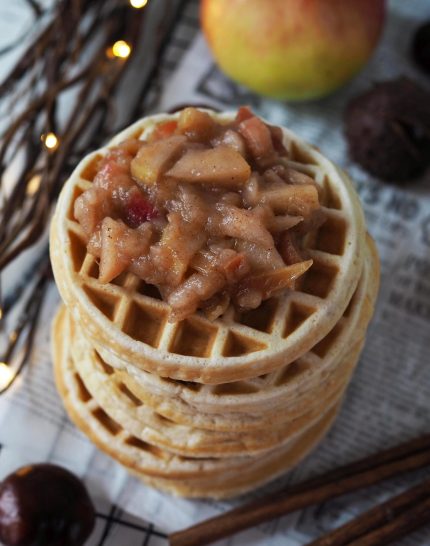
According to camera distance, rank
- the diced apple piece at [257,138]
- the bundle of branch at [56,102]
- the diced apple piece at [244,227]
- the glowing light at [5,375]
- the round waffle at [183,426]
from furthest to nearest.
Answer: the bundle of branch at [56,102] → the glowing light at [5,375] → the round waffle at [183,426] → the diced apple piece at [257,138] → the diced apple piece at [244,227]

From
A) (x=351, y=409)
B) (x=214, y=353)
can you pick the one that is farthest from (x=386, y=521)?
(x=214, y=353)

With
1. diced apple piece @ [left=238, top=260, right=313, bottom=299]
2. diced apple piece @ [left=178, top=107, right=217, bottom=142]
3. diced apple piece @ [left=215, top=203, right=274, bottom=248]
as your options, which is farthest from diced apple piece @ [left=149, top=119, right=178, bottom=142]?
diced apple piece @ [left=238, top=260, right=313, bottom=299]

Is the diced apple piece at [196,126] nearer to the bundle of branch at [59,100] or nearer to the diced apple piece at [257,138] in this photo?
the diced apple piece at [257,138]

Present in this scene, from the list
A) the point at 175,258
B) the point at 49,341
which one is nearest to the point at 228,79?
the point at 49,341

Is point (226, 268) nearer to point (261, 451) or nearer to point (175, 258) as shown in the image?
point (175, 258)

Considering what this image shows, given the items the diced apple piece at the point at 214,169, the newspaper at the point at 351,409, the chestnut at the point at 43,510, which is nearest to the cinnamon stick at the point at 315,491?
the newspaper at the point at 351,409

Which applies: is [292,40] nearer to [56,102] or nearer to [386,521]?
[56,102]
